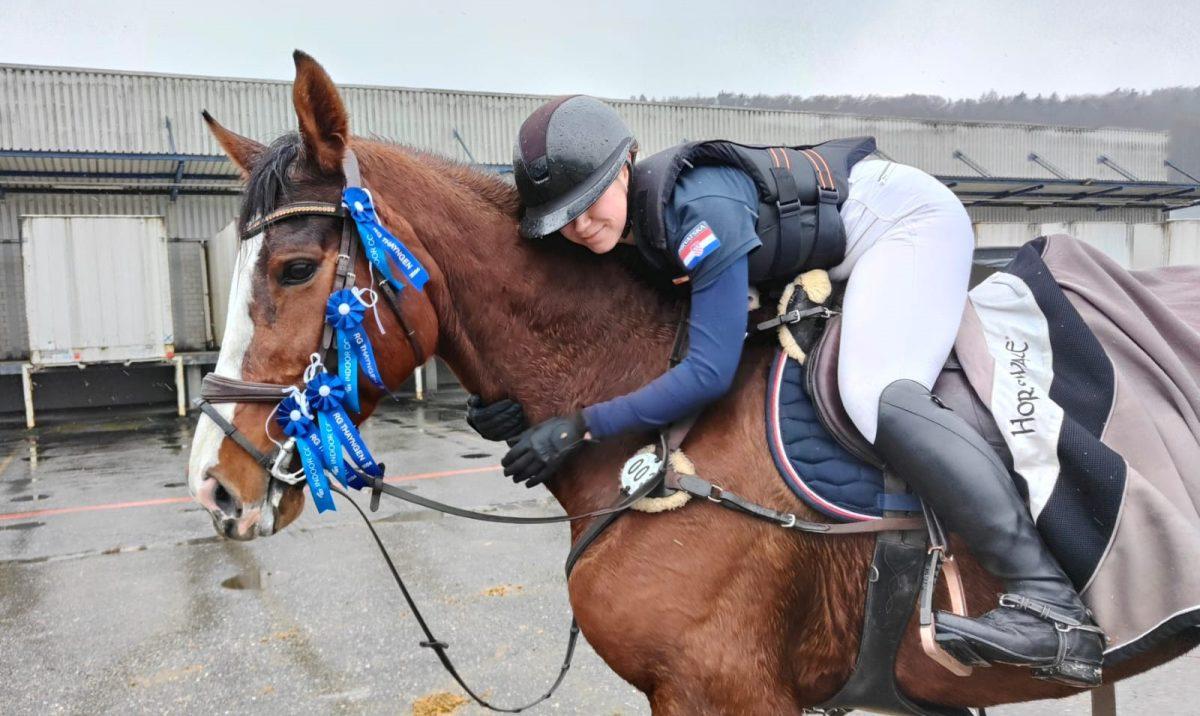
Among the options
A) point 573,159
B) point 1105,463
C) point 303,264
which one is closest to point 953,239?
point 1105,463

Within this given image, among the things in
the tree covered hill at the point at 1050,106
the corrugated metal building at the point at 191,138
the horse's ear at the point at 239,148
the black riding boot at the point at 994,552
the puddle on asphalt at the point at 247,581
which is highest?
the tree covered hill at the point at 1050,106

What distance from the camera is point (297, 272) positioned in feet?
6.35

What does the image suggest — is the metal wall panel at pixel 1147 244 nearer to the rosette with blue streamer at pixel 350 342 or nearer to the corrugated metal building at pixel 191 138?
the corrugated metal building at pixel 191 138

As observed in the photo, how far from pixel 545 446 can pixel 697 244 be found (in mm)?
657

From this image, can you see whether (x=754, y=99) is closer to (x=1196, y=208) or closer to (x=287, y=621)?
(x=1196, y=208)

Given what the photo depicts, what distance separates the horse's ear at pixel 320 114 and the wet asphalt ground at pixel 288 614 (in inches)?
104

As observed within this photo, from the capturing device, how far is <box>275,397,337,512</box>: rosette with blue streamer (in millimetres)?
1896

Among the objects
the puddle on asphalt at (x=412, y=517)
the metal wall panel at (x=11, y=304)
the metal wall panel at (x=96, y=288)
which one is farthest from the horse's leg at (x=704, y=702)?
the metal wall panel at (x=11, y=304)

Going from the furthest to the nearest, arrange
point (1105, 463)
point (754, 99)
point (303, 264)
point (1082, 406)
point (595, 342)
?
1. point (754, 99)
2. point (595, 342)
3. point (303, 264)
4. point (1082, 406)
5. point (1105, 463)

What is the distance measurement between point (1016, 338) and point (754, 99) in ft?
160

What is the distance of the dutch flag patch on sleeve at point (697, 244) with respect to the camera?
1798mm

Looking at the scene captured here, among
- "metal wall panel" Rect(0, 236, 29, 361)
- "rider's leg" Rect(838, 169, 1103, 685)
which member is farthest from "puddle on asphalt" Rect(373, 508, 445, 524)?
"metal wall panel" Rect(0, 236, 29, 361)

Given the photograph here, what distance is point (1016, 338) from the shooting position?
1940mm

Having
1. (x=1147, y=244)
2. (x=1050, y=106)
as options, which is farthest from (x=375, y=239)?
(x=1050, y=106)
